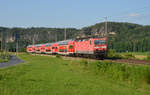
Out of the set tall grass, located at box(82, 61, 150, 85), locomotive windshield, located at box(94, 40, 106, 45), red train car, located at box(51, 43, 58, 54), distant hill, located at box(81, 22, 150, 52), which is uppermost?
distant hill, located at box(81, 22, 150, 52)

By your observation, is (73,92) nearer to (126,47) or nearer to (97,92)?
(97,92)

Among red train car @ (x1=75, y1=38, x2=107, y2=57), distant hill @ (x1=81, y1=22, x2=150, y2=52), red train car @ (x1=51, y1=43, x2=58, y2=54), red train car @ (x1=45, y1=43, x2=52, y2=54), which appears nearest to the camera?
red train car @ (x1=75, y1=38, x2=107, y2=57)

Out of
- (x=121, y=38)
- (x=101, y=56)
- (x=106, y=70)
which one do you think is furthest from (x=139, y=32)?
(x=106, y=70)

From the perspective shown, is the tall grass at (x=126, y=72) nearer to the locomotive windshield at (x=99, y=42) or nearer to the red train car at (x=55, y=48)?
the locomotive windshield at (x=99, y=42)

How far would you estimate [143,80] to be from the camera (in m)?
15.2

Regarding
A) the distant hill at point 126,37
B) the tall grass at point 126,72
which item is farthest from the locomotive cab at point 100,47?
the distant hill at point 126,37

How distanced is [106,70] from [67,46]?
107ft

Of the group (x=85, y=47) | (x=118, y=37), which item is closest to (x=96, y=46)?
(x=85, y=47)

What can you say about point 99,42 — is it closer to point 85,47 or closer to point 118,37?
point 85,47

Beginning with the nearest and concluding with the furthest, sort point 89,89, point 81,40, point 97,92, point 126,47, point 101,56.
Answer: point 97,92 < point 89,89 < point 101,56 < point 81,40 < point 126,47

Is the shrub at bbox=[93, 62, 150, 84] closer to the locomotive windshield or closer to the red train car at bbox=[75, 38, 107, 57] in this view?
the red train car at bbox=[75, 38, 107, 57]

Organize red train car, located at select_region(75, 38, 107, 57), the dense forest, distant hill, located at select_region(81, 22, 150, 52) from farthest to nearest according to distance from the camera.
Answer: the dense forest < distant hill, located at select_region(81, 22, 150, 52) < red train car, located at select_region(75, 38, 107, 57)

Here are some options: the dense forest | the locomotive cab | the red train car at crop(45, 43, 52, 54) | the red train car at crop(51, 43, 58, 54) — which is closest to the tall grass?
the locomotive cab

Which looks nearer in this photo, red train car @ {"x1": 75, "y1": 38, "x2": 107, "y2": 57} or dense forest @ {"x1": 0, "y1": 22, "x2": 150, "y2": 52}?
red train car @ {"x1": 75, "y1": 38, "x2": 107, "y2": 57}
